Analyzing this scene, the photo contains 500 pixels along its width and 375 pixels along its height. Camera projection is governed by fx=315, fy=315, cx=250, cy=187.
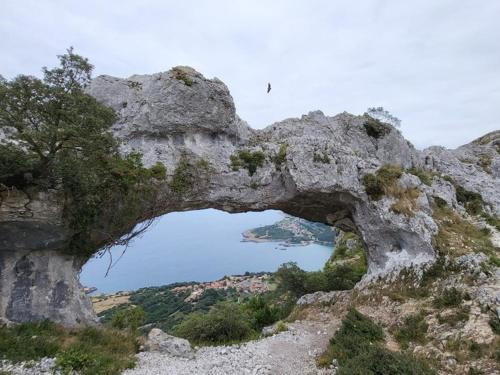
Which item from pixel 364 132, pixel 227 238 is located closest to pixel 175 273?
pixel 227 238

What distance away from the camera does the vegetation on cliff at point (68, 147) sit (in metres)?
7.86

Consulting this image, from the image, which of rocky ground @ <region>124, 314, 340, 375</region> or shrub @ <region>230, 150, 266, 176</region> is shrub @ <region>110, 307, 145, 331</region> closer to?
rocky ground @ <region>124, 314, 340, 375</region>

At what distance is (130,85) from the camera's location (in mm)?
14219

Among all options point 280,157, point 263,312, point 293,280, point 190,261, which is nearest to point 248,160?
point 280,157

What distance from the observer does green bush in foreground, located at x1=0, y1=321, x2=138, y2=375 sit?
7.75 metres

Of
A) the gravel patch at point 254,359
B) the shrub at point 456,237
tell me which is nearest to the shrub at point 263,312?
the gravel patch at point 254,359

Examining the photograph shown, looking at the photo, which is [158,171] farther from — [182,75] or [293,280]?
[293,280]

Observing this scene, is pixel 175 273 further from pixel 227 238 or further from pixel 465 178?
pixel 465 178

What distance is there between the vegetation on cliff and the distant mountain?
77657 millimetres

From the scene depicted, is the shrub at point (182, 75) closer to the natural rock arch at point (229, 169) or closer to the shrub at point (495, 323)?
the natural rock arch at point (229, 169)

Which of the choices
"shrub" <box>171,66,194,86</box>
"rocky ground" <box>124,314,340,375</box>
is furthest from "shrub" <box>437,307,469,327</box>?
"shrub" <box>171,66,194,86</box>

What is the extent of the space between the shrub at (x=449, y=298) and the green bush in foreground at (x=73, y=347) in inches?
384

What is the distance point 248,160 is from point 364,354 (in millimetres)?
8692

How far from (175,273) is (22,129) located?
7463 centimetres
